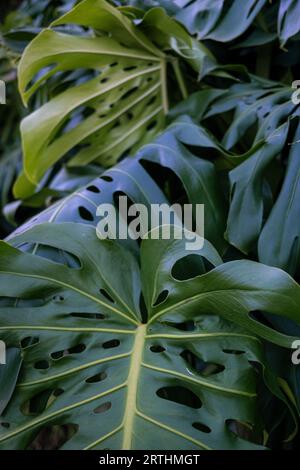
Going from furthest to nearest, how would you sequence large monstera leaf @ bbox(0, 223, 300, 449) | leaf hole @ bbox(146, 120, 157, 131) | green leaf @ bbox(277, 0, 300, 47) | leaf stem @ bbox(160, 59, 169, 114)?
leaf hole @ bbox(146, 120, 157, 131) < leaf stem @ bbox(160, 59, 169, 114) < green leaf @ bbox(277, 0, 300, 47) < large monstera leaf @ bbox(0, 223, 300, 449)

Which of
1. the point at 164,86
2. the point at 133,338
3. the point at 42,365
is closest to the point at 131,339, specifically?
the point at 133,338

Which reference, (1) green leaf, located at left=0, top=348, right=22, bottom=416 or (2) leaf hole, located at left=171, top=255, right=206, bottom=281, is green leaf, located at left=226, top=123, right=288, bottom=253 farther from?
(1) green leaf, located at left=0, top=348, right=22, bottom=416

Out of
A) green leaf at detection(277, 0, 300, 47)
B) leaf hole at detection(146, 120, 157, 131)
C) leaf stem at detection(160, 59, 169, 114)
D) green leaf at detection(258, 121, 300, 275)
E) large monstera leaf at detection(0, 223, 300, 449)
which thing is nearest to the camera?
large monstera leaf at detection(0, 223, 300, 449)

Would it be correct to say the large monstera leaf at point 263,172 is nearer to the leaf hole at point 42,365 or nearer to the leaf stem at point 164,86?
the leaf stem at point 164,86

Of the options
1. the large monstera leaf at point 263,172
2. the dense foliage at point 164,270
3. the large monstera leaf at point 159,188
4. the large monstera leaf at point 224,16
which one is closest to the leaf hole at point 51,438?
the dense foliage at point 164,270

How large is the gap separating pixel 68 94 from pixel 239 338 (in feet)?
1.82

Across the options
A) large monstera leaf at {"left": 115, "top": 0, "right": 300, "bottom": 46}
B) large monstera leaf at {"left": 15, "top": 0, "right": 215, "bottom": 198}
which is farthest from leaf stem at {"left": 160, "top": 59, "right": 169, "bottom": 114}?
large monstera leaf at {"left": 115, "top": 0, "right": 300, "bottom": 46}

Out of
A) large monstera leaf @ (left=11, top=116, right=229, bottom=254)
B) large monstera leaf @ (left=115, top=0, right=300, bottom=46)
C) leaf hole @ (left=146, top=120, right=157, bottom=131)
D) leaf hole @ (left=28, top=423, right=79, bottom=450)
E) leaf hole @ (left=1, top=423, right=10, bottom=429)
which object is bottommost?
leaf hole @ (left=28, top=423, right=79, bottom=450)

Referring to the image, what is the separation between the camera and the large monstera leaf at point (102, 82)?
0.87m

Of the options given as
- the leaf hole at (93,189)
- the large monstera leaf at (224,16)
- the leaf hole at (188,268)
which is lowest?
the leaf hole at (188,268)

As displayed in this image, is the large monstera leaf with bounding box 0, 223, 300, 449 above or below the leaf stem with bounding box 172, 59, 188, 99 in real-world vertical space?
below

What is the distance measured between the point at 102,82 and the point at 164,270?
57 centimetres

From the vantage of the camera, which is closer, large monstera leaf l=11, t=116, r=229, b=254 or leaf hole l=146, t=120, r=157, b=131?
large monstera leaf l=11, t=116, r=229, b=254

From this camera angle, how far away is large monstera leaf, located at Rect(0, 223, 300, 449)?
551mm
